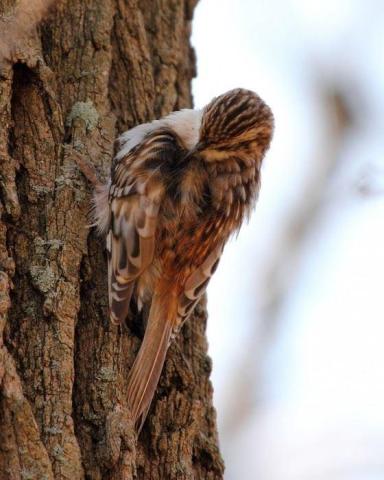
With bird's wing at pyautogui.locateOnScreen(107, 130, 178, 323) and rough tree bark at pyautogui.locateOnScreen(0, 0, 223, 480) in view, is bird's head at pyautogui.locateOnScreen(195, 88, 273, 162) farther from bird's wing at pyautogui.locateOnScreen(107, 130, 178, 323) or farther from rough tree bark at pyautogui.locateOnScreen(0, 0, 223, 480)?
rough tree bark at pyautogui.locateOnScreen(0, 0, 223, 480)

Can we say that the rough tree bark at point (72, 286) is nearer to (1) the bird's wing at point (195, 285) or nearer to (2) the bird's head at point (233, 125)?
(1) the bird's wing at point (195, 285)

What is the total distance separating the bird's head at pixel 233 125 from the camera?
3.56 m

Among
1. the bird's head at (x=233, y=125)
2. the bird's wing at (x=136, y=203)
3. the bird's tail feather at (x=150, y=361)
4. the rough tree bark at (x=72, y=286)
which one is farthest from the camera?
the bird's head at (x=233, y=125)

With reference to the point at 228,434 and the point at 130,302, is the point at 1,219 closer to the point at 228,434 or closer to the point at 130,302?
the point at 130,302

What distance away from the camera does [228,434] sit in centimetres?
523

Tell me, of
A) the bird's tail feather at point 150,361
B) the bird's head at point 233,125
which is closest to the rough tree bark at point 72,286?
the bird's tail feather at point 150,361

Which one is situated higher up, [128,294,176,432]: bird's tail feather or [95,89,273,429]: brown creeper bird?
[95,89,273,429]: brown creeper bird

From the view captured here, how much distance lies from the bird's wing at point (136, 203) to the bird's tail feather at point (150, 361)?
15 centimetres

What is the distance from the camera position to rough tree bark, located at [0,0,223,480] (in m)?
2.59

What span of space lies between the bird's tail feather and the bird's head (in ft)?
2.23

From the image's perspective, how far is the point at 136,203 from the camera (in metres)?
3.45

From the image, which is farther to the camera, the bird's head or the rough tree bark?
the bird's head

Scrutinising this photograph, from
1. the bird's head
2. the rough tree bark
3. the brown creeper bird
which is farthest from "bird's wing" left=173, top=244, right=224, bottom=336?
the bird's head

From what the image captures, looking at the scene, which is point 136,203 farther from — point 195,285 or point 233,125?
point 233,125
